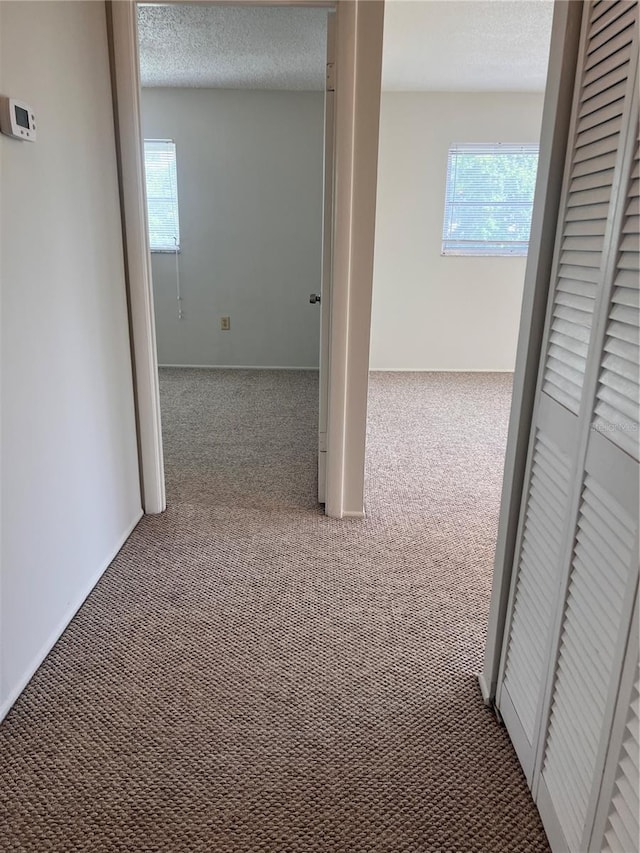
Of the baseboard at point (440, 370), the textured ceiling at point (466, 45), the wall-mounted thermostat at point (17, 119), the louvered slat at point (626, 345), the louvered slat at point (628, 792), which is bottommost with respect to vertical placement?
the baseboard at point (440, 370)

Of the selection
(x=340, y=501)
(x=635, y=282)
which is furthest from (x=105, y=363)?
(x=635, y=282)

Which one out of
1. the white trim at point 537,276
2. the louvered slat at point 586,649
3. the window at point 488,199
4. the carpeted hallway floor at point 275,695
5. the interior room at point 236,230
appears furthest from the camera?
the window at point 488,199

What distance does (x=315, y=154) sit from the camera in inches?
188

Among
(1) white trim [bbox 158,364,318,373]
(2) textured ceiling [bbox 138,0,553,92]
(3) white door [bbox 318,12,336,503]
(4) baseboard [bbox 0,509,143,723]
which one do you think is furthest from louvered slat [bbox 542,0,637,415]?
(1) white trim [bbox 158,364,318,373]

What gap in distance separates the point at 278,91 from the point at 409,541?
3.79 meters

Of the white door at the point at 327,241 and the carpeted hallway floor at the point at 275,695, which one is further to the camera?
the white door at the point at 327,241

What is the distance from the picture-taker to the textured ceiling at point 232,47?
3137 mm

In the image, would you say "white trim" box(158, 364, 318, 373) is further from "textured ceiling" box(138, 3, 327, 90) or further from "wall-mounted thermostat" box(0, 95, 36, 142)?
"wall-mounted thermostat" box(0, 95, 36, 142)

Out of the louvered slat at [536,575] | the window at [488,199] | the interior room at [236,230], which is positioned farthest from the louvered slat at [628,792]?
the window at [488,199]

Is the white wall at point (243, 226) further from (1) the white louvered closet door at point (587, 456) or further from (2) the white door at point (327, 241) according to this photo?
(1) the white louvered closet door at point (587, 456)

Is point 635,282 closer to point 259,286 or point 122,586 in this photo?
point 122,586

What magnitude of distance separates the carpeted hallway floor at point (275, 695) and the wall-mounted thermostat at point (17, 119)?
54.6 inches

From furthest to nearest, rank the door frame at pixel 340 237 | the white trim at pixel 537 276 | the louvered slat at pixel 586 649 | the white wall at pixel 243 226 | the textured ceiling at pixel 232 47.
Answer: the white wall at pixel 243 226, the textured ceiling at pixel 232 47, the door frame at pixel 340 237, the white trim at pixel 537 276, the louvered slat at pixel 586 649

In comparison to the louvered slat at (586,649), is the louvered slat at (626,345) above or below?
above
